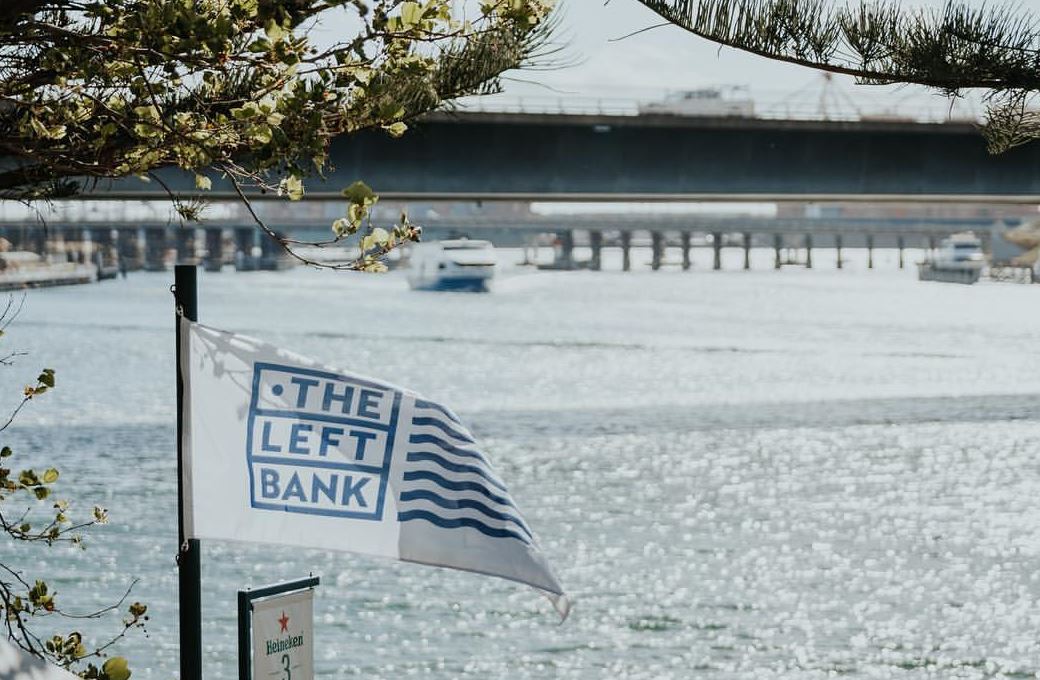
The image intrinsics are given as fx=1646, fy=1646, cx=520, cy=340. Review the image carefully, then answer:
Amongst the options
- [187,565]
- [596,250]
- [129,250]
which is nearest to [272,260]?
[129,250]

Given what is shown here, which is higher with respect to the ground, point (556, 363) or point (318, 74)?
A: point (318, 74)

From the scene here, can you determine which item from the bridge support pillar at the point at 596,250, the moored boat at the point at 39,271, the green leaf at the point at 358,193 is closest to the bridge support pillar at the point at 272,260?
the moored boat at the point at 39,271

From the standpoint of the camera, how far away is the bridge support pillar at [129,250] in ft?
502

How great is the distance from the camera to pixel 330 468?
542 centimetres

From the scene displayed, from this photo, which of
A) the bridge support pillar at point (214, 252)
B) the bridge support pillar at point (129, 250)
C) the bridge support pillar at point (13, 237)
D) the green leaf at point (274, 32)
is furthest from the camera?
the bridge support pillar at point (214, 252)

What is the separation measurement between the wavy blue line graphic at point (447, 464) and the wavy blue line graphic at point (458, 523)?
14 centimetres

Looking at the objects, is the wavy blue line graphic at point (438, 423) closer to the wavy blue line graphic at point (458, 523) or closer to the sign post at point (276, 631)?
the wavy blue line graphic at point (458, 523)

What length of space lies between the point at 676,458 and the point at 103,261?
130461 millimetres

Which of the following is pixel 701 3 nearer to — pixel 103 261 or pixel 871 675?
pixel 871 675

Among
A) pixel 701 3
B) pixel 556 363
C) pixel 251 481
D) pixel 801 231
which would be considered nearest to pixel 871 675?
pixel 701 3

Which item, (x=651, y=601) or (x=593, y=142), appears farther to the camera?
(x=593, y=142)

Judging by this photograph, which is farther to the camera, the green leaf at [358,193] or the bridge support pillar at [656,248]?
the bridge support pillar at [656,248]

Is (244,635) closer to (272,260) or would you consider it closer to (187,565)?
(187,565)

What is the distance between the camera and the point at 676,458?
28844 millimetres
